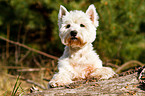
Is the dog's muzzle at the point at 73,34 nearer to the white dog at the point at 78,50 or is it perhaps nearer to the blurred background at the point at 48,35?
the white dog at the point at 78,50

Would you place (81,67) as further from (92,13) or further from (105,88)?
(92,13)

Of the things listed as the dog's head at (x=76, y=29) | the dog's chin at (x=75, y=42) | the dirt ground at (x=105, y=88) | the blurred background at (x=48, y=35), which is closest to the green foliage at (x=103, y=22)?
the blurred background at (x=48, y=35)

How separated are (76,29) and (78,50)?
47 centimetres

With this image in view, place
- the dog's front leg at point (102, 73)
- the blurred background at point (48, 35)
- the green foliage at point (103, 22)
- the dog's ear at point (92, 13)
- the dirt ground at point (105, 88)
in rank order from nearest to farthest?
1. the dirt ground at point (105, 88)
2. the dog's front leg at point (102, 73)
3. the dog's ear at point (92, 13)
4. the blurred background at point (48, 35)
5. the green foliage at point (103, 22)

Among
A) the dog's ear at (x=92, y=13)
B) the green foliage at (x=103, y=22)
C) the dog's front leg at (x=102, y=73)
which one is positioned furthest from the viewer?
the green foliage at (x=103, y=22)

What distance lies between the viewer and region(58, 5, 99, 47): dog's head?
12.0 feet

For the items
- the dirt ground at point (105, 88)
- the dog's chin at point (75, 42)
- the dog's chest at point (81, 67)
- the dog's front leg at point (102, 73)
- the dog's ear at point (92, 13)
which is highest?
the dog's ear at point (92, 13)

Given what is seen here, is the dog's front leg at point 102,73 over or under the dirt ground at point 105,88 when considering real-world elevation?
over

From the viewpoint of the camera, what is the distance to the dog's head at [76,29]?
3.66 meters

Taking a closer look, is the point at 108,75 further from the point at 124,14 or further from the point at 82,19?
the point at 124,14

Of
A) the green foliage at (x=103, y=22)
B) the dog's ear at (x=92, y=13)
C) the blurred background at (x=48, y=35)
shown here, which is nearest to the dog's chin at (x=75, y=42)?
the dog's ear at (x=92, y=13)

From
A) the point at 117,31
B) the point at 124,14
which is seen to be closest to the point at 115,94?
the point at 117,31

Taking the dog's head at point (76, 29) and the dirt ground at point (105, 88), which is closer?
the dirt ground at point (105, 88)

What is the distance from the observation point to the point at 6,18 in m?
9.88
